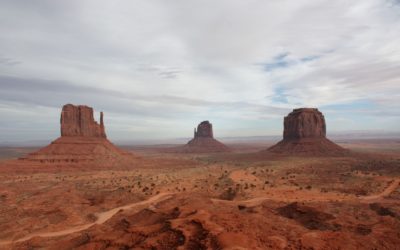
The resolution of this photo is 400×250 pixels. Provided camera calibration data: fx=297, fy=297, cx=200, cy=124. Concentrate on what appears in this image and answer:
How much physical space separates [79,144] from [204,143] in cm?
8280

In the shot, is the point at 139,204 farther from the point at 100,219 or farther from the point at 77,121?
the point at 77,121

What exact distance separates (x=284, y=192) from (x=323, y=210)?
12.4 meters

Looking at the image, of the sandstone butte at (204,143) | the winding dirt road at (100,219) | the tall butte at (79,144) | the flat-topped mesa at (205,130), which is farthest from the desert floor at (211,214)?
the flat-topped mesa at (205,130)

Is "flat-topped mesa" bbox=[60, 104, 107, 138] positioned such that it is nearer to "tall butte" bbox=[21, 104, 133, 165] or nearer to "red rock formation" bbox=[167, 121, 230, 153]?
"tall butte" bbox=[21, 104, 133, 165]

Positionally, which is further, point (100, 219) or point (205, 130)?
point (205, 130)

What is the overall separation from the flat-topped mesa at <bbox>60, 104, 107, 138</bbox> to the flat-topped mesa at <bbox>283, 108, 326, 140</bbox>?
201 ft

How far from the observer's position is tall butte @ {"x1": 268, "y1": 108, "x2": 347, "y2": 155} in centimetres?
8912

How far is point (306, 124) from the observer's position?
94688mm

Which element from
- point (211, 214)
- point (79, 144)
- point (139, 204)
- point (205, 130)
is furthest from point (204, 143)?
point (211, 214)

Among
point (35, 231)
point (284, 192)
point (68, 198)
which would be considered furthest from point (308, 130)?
point (35, 231)

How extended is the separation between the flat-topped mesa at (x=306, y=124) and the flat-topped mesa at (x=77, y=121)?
61148 millimetres

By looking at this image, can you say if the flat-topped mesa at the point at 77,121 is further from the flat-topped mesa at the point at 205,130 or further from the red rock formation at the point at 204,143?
the flat-topped mesa at the point at 205,130

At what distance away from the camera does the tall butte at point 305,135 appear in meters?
89.1

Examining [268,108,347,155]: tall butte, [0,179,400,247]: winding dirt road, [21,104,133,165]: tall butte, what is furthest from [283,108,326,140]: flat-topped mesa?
[0,179,400,247]: winding dirt road
